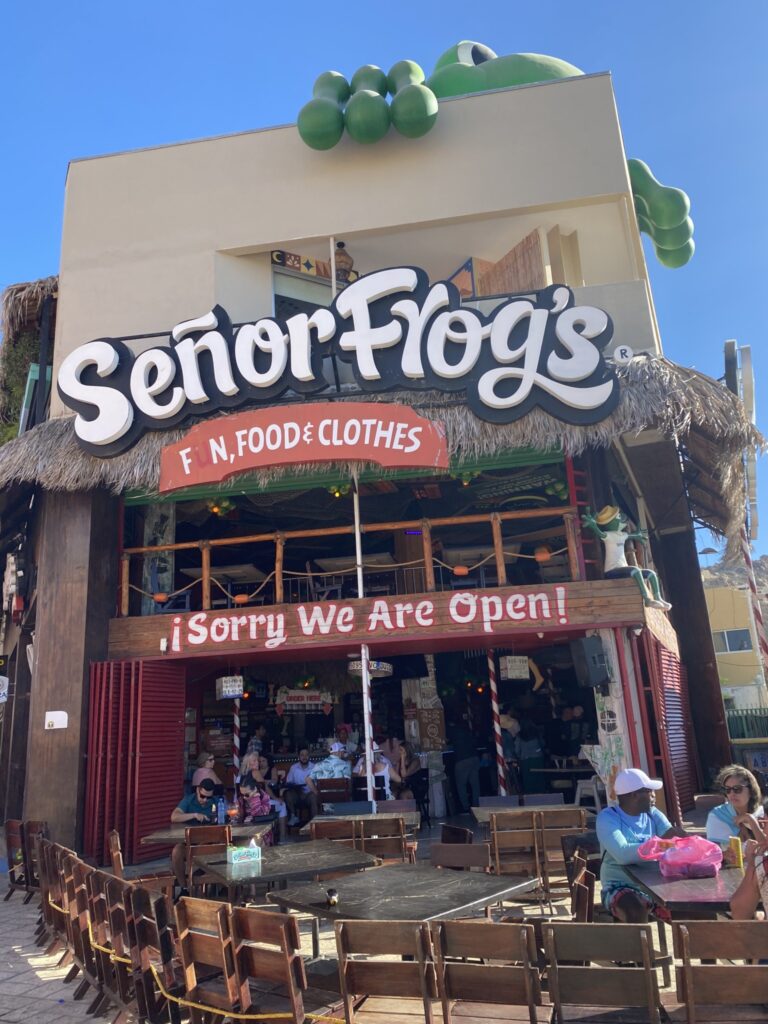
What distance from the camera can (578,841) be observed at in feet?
20.8

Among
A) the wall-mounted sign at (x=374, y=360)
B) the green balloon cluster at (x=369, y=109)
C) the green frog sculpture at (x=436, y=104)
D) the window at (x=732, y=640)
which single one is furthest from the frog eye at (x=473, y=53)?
the window at (x=732, y=640)

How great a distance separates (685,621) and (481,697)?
4.26 m

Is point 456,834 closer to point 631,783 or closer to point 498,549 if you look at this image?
point 631,783

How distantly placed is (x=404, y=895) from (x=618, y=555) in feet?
22.4

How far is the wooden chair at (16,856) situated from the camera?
359 inches

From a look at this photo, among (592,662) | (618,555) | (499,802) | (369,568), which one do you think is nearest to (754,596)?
(618,555)

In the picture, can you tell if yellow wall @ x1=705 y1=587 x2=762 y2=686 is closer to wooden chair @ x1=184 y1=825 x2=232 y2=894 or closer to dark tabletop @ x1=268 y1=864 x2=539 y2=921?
wooden chair @ x1=184 y1=825 x2=232 y2=894

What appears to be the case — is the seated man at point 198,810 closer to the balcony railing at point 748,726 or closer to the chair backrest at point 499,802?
the chair backrest at point 499,802

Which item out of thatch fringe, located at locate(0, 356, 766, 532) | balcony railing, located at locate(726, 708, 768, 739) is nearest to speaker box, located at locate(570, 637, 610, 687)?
thatch fringe, located at locate(0, 356, 766, 532)

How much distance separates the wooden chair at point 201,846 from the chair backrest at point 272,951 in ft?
8.10

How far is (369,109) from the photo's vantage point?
12.4m

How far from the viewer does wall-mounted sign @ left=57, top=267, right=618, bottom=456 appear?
413 inches

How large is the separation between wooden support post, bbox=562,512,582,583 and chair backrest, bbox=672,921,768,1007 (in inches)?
297

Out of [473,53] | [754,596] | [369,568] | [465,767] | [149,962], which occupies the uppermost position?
[473,53]
